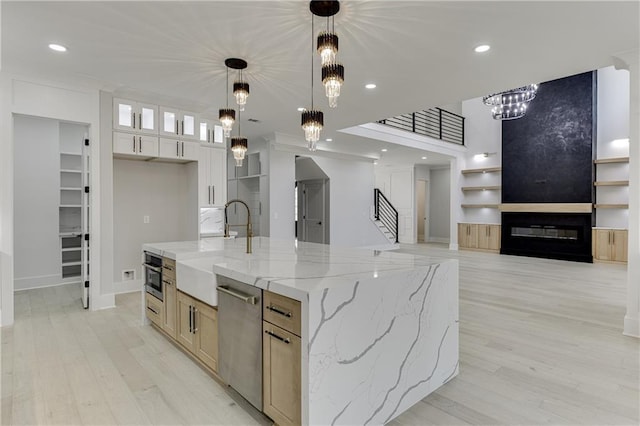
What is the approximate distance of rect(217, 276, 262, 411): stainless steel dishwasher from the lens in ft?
6.58

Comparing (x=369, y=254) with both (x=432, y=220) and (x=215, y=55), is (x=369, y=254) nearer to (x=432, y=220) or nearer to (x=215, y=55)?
(x=215, y=55)

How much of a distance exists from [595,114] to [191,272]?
9.72 meters

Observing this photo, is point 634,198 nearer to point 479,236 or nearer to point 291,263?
point 291,263

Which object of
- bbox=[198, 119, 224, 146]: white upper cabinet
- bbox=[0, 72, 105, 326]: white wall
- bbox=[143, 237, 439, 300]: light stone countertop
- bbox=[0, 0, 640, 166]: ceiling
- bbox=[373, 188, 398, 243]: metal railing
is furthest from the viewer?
bbox=[373, 188, 398, 243]: metal railing

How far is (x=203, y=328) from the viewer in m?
2.62

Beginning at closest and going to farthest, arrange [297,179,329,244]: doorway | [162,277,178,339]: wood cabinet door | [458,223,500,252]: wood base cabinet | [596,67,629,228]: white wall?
[162,277,178,339]: wood cabinet door < [596,67,629,228]: white wall < [297,179,329,244]: doorway < [458,223,500,252]: wood base cabinet

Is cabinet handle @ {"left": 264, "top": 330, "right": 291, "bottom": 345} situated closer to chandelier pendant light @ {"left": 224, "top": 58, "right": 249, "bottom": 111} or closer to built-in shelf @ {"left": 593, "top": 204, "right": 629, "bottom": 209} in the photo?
chandelier pendant light @ {"left": 224, "top": 58, "right": 249, "bottom": 111}

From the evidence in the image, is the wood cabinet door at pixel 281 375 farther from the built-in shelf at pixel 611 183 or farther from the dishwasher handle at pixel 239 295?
the built-in shelf at pixel 611 183

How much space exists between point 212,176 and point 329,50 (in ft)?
11.6

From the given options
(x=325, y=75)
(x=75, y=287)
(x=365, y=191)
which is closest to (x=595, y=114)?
(x=365, y=191)

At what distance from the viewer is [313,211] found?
9.49 metres

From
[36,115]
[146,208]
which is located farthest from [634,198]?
[36,115]

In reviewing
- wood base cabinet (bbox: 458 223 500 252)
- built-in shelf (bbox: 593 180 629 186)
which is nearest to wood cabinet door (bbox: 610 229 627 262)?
built-in shelf (bbox: 593 180 629 186)

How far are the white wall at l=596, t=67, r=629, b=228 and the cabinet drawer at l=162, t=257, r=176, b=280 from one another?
951cm
